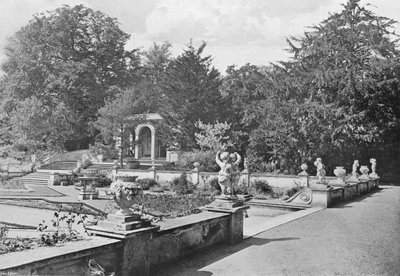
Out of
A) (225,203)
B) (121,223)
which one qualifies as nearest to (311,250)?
(225,203)

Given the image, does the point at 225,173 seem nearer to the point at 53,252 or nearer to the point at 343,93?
the point at 53,252

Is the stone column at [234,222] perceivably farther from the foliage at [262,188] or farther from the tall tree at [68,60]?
the tall tree at [68,60]

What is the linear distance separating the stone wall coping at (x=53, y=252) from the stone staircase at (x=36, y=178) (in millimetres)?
30329

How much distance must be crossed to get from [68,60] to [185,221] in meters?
46.7

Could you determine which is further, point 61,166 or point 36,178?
point 61,166

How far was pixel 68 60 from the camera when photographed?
5069 centimetres

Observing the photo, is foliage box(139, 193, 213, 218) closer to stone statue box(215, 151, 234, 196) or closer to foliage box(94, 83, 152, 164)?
stone statue box(215, 151, 234, 196)

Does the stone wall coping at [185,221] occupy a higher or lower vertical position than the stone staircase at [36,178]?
higher

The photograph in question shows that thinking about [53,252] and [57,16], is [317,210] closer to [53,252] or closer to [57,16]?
[53,252]

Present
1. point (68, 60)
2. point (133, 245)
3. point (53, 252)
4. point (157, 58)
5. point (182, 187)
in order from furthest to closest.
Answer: point (157, 58)
point (68, 60)
point (182, 187)
point (133, 245)
point (53, 252)

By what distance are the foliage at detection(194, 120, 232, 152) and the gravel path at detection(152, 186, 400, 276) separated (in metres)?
23.4

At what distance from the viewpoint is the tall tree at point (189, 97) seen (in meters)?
40.0

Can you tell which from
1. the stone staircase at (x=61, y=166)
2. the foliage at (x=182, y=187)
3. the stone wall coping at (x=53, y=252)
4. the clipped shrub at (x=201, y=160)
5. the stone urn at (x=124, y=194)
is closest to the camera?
the stone wall coping at (x=53, y=252)

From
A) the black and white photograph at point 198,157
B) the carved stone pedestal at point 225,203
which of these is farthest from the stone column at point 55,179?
the carved stone pedestal at point 225,203
